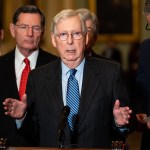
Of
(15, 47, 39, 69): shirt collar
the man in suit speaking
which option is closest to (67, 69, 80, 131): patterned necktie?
the man in suit speaking

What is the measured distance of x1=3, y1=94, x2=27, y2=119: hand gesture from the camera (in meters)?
3.55

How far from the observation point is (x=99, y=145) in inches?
145

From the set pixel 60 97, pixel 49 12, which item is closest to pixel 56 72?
pixel 60 97

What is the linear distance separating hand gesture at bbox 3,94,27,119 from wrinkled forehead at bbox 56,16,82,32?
546 mm

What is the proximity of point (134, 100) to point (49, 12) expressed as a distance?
7095 millimetres

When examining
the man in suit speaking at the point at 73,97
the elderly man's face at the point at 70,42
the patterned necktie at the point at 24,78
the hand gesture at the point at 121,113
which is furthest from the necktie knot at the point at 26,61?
the hand gesture at the point at 121,113

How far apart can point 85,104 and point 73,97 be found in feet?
0.33

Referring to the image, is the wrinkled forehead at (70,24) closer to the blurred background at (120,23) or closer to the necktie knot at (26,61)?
the necktie knot at (26,61)

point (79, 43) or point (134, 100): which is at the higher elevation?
point (79, 43)

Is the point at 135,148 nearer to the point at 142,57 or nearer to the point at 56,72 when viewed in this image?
the point at 142,57

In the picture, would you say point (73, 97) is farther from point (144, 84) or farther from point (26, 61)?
point (26, 61)

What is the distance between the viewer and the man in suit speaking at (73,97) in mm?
3672

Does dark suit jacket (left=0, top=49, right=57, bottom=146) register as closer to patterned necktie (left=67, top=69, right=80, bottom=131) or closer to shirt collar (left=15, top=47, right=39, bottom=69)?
shirt collar (left=15, top=47, right=39, bottom=69)

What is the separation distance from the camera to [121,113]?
3.41 meters
